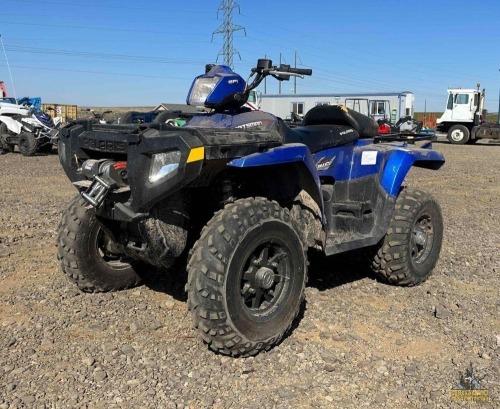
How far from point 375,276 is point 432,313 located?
78 cm

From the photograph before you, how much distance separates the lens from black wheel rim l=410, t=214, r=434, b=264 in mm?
4730

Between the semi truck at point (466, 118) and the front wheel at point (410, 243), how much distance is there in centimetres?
2394

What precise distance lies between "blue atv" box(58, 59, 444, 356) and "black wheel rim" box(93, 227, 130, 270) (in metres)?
0.01

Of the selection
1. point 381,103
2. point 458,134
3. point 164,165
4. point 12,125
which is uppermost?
point 381,103

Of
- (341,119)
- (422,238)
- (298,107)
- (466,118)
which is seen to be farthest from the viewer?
(298,107)

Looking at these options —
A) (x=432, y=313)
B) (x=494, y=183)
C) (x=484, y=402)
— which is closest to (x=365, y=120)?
(x=432, y=313)

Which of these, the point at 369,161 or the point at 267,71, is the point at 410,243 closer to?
the point at 369,161

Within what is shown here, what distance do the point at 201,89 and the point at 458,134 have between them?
25853 millimetres

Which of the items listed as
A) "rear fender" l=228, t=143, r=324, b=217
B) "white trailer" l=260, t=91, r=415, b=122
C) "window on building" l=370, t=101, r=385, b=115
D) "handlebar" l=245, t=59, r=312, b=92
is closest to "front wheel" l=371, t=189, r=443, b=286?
"rear fender" l=228, t=143, r=324, b=217

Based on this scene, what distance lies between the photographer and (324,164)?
4.28 m

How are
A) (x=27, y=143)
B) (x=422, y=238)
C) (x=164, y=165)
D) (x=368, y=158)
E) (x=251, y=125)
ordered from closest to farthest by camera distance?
(x=164, y=165) → (x=251, y=125) → (x=368, y=158) → (x=422, y=238) → (x=27, y=143)

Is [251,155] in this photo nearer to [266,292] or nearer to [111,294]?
[266,292]

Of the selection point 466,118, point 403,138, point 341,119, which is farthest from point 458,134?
point 341,119

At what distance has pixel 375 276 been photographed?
4875 mm
